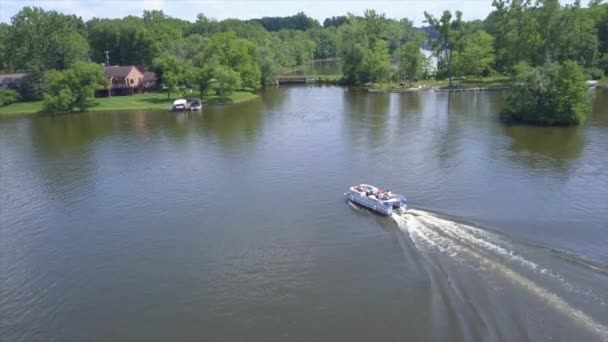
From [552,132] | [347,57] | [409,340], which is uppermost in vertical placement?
[347,57]

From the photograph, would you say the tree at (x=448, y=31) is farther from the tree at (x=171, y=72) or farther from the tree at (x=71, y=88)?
the tree at (x=71, y=88)

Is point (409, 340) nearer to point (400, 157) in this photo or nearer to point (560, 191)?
point (560, 191)

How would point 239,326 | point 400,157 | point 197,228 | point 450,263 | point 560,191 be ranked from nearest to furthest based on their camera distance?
1. point 239,326
2. point 450,263
3. point 197,228
4. point 560,191
5. point 400,157

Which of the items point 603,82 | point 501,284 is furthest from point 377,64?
point 501,284

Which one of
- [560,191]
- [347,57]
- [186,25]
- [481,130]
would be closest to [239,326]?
[560,191]

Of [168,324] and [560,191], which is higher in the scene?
[560,191]

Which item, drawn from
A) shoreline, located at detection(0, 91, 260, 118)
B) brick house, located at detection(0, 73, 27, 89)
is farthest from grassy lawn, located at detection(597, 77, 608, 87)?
brick house, located at detection(0, 73, 27, 89)

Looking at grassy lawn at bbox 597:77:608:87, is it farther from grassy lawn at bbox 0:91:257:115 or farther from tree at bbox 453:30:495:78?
grassy lawn at bbox 0:91:257:115

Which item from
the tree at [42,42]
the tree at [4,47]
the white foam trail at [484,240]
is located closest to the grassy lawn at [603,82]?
the white foam trail at [484,240]
